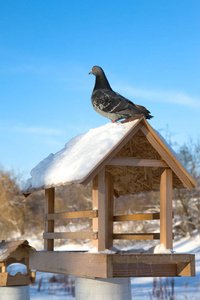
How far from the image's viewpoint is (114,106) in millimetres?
5809

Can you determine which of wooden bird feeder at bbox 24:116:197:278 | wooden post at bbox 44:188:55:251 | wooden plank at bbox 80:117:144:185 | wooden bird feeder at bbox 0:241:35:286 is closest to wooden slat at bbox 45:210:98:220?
wooden bird feeder at bbox 24:116:197:278

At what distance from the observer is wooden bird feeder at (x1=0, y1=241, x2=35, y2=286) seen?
733 cm

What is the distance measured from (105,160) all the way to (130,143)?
Answer: 0.67 metres

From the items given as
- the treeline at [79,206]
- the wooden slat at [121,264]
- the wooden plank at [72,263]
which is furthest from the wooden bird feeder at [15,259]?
the treeline at [79,206]

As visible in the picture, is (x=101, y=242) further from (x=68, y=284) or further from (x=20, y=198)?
(x=20, y=198)

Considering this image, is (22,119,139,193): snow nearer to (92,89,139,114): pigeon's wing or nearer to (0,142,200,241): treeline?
(92,89,139,114): pigeon's wing

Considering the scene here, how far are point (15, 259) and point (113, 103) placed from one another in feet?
11.2

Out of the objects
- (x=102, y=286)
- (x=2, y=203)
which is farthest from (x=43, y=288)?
(x=2, y=203)

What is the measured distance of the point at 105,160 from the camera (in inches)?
209

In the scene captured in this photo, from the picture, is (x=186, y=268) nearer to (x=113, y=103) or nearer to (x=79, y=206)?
(x=113, y=103)

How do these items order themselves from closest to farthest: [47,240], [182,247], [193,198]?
[47,240]
[182,247]
[193,198]

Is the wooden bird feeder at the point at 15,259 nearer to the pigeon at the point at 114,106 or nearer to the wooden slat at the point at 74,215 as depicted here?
the wooden slat at the point at 74,215

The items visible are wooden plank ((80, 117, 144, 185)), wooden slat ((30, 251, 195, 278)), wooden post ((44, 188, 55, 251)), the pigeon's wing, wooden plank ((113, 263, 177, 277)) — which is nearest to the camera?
wooden slat ((30, 251, 195, 278))

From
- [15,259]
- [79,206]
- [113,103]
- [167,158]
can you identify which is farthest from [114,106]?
[79,206]
